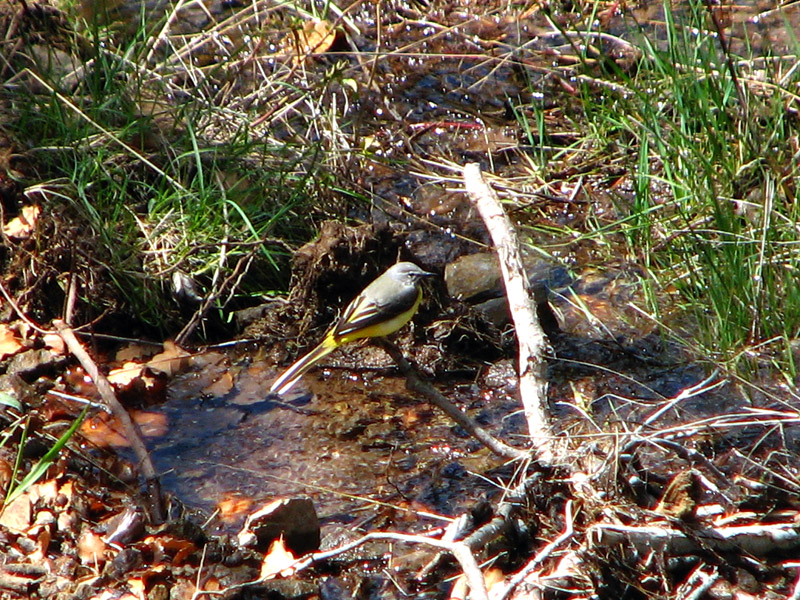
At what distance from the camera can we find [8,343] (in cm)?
589

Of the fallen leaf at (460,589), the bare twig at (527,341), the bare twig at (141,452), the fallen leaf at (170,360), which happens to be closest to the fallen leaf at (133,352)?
the fallen leaf at (170,360)

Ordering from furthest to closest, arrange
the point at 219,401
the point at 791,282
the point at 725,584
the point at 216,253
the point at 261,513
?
1. the point at 216,253
2. the point at 219,401
3. the point at 791,282
4. the point at 261,513
5. the point at 725,584

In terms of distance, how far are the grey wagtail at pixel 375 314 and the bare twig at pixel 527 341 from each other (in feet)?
2.88

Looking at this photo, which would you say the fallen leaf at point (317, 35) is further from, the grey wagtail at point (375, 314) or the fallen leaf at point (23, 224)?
the grey wagtail at point (375, 314)

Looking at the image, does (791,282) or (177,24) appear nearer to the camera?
(791,282)

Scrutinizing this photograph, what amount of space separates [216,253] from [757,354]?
3.33 metres

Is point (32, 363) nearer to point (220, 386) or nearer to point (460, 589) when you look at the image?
point (220, 386)

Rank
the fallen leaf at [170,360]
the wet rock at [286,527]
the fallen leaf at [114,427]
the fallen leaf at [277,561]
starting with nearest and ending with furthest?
the fallen leaf at [277,561]
the wet rock at [286,527]
the fallen leaf at [114,427]
the fallen leaf at [170,360]

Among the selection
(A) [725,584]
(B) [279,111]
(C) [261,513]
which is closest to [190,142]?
(B) [279,111]

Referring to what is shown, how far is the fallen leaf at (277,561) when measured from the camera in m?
4.21

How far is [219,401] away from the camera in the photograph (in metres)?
5.81

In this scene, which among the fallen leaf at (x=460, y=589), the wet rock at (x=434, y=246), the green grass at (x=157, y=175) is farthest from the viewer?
the wet rock at (x=434, y=246)

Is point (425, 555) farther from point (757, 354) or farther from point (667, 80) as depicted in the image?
point (667, 80)

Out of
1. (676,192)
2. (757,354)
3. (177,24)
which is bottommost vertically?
(757,354)
